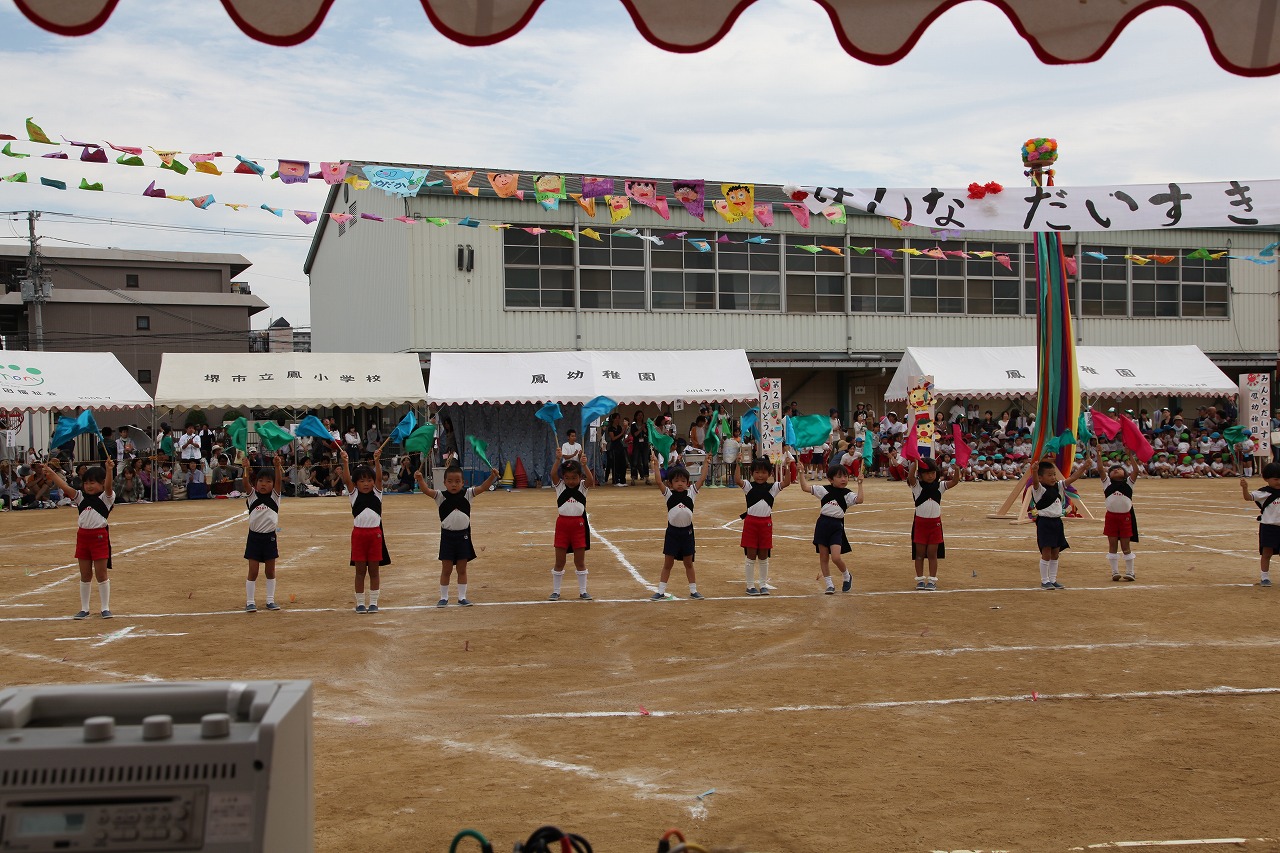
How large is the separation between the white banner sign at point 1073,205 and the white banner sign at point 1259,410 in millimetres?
20833

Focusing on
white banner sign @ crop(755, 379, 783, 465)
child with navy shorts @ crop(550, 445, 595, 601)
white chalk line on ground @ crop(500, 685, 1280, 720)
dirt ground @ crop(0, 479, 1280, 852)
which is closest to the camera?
dirt ground @ crop(0, 479, 1280, 852)

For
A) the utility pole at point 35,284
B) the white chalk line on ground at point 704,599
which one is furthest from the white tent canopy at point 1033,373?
the utility pole at point 35,284

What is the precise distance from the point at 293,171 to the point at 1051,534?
13.8 m

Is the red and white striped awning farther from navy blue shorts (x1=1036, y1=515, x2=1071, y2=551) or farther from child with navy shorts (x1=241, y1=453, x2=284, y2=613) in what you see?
navy blue shorts (x1=1036, y1=515, x2=1071, y2=551)

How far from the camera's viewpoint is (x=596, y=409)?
28156mm

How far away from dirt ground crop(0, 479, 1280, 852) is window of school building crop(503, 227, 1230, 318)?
1765cm

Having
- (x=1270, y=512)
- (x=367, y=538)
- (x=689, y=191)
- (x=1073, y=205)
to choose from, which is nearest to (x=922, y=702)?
(x=367, y=538)

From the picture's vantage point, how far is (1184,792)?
5945 millimetres

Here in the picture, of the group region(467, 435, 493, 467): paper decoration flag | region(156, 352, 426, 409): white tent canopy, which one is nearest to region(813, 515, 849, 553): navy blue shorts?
region(467, 435, 493, 467): paper decoration flag

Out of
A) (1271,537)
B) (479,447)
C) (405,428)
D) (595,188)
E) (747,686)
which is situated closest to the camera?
(747,686)

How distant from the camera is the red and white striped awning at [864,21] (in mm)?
4008

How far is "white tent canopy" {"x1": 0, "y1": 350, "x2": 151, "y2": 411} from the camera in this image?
2584 centimetres

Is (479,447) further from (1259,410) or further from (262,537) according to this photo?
(1259,410)

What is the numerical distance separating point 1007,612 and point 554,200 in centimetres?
1973
